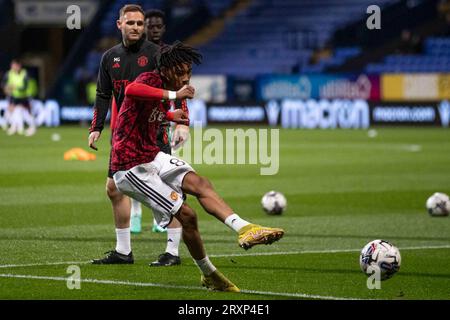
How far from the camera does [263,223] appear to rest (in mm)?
14445

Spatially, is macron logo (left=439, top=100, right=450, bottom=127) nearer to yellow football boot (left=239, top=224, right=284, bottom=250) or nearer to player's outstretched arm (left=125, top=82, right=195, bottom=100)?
player's outstretched arm (left=125, top=82, right=195, bottom=100)

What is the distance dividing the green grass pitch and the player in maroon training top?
0.50m

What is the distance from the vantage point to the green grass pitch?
955 cm

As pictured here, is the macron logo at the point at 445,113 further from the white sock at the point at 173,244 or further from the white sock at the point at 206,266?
the white sock at the point at 206,266

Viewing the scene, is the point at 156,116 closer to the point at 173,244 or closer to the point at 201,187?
the point at 201,187

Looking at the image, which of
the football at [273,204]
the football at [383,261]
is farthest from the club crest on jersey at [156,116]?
the football at [273,204]

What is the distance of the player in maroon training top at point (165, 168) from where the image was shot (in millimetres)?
9109

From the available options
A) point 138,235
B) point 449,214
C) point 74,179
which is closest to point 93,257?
point 138,235

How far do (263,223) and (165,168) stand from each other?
5.23 m

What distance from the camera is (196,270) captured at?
10.6m

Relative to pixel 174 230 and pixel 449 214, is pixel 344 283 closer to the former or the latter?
pixel 174 230

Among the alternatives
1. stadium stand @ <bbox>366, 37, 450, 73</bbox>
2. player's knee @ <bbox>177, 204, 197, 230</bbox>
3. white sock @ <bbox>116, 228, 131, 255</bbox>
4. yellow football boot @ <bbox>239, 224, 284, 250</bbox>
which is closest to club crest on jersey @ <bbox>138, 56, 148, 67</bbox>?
white sock @ <bbox>116, 228, 131, 255</bbox>

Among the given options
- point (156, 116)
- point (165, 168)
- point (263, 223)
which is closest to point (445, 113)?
point (263, 223)

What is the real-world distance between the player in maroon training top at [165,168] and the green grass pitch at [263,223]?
0.50 m
